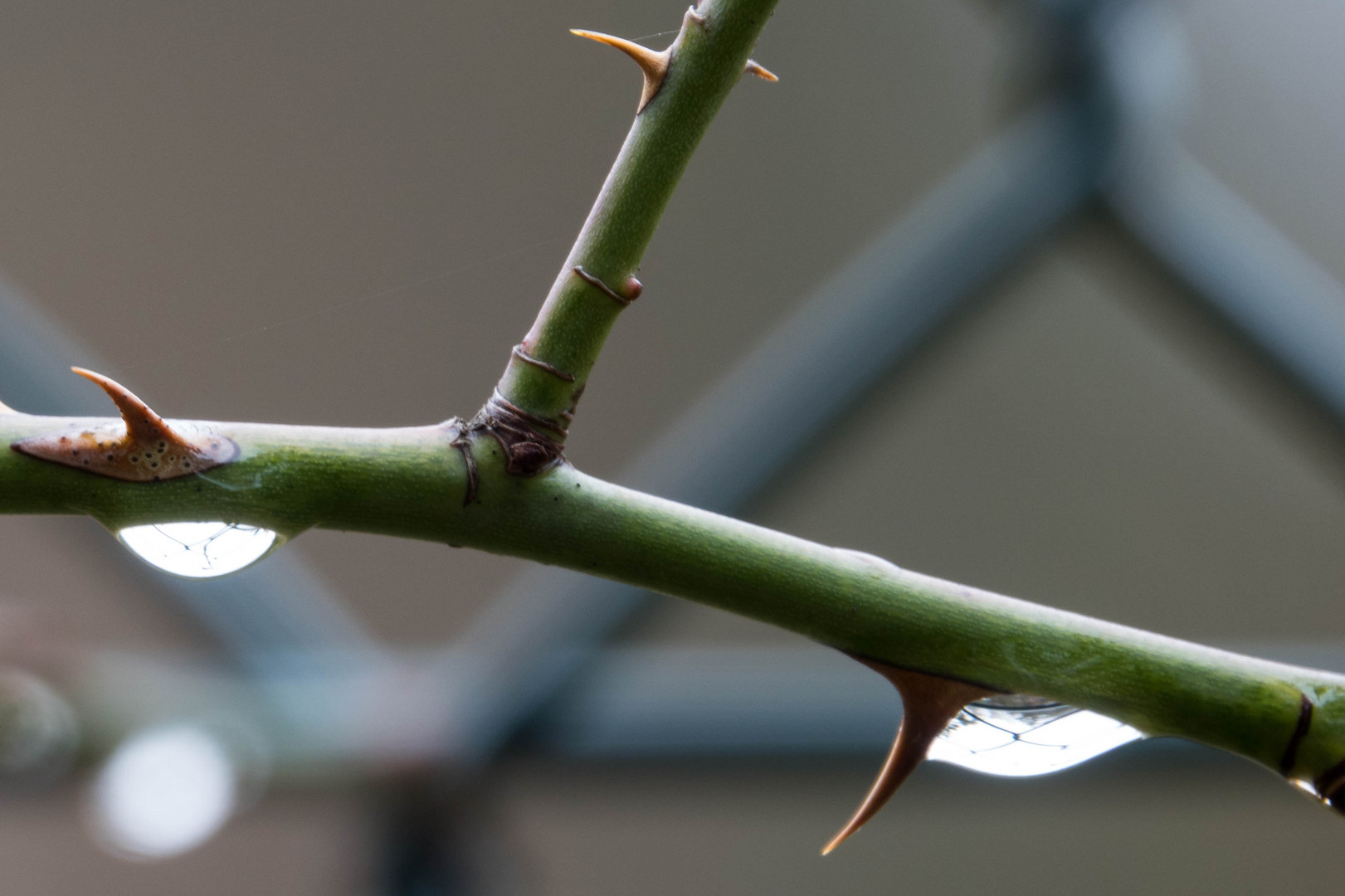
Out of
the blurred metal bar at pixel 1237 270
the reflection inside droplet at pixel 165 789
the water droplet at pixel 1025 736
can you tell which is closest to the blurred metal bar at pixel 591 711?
the reflection inside droplet at pixel 165 789

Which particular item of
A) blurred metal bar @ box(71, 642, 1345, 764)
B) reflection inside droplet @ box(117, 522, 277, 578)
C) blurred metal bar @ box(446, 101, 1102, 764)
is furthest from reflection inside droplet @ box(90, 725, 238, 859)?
reflection inside droplet @ box(117, 522, 277, 578)

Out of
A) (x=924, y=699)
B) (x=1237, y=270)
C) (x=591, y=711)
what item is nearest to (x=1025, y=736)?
(x=924, y=699)

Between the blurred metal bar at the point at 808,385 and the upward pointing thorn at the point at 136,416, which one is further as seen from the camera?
the blurred metal bar at the point at 808,385

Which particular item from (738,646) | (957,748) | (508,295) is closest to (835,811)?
(738,646)

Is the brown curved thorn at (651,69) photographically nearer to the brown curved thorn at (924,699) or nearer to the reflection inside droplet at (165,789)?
the brown curved thorn at (924,699)

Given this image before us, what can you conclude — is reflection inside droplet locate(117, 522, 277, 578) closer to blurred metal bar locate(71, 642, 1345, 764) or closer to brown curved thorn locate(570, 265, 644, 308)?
brown curved thorn locate(570, 265, 644, 308)

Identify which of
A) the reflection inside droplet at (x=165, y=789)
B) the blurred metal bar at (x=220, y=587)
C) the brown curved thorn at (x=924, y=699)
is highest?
the brown curved thorn at (x=924, y=699)
